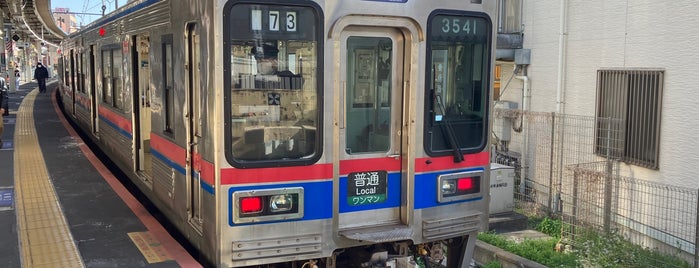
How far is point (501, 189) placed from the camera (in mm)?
9836

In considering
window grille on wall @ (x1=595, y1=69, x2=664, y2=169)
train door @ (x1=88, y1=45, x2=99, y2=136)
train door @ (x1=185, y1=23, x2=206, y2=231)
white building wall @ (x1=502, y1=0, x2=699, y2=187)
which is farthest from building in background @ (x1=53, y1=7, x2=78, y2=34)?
train door @ (x1=185, y1=23, x2=206, y2=231)

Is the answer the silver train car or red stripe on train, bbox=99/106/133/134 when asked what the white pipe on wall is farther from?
red stripe on train, bbox=99/106/133/134

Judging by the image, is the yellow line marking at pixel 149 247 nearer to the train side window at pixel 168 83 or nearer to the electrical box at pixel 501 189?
the train side window at pixel 168 83

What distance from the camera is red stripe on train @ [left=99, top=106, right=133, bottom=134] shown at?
7.25 meters

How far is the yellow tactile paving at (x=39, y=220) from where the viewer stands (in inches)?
187

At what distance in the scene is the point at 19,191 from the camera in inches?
279

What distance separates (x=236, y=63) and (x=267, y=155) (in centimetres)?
64

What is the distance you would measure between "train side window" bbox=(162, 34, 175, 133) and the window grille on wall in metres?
6.26

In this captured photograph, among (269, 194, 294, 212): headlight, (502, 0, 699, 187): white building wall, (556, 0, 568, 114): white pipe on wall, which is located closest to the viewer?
(269, 194, 294, 212): headlight

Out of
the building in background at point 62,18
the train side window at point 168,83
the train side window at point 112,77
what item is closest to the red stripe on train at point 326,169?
the train side window at point 168,83

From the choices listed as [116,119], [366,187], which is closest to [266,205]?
[366,187]

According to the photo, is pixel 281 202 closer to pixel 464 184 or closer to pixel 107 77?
pixel 464 184

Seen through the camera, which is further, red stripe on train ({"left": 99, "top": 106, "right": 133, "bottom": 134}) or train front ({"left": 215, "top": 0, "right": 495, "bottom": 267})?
red stripe on train ({"left": 99, "top": 106, "right": 133, "bottom": 134})

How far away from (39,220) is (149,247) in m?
1.59
